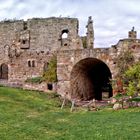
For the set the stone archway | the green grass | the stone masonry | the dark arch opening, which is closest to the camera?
the green grass

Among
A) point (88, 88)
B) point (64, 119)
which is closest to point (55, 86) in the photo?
point (88, 88)

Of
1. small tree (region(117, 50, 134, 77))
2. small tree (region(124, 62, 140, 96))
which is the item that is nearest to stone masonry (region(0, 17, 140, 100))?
small tree (region(117, 50, 134, 77))

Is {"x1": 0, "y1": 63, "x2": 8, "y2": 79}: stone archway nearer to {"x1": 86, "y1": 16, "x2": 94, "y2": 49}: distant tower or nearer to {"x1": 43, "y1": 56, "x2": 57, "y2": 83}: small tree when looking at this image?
{"x1": 86, "y1": 16, "x2": 94, "y2": 49}: distant tower

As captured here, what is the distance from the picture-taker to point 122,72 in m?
32.2

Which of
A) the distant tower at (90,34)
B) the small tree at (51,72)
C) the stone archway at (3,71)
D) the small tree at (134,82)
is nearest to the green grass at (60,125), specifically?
the small tree at (134,82)

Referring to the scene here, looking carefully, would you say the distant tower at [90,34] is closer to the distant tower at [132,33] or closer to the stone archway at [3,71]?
the distant tower at [132,33]

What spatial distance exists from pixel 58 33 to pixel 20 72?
832cm

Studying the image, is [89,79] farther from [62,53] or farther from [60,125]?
[60,125]

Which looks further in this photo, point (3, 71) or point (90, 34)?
point (3, 71)

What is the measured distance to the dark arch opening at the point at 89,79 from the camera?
35.4 metres

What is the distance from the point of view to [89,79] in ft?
126

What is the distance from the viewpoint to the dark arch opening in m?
35.4

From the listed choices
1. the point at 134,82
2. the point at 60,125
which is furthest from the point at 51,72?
the point at 60,125

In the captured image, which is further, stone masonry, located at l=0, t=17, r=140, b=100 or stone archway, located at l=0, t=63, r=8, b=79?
stone archway, located at l=0, t=63, r=8, b=79
